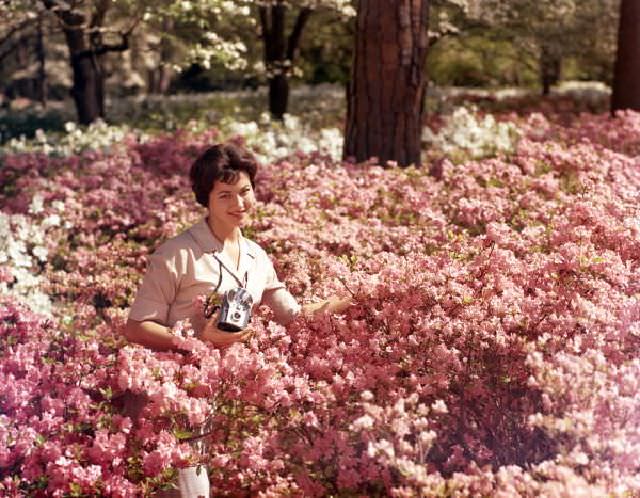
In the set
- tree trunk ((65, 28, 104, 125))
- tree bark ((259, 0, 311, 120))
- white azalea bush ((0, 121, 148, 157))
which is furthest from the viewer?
tree bark ((259, 0, 311, 120))

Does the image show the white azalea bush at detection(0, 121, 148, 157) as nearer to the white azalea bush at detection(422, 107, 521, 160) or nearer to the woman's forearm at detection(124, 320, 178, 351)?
the white azalea bush at detection(422, 107, 521, 160)

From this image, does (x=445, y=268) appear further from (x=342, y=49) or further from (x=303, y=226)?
(x=342, y=49)

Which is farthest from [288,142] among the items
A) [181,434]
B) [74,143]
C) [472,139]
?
[181,434]

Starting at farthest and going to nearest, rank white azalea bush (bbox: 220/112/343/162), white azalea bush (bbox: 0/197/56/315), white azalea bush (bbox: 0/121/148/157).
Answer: white azalea bush (bbox: 0/121/148/157), white azalea bush (bbox: 220/112/343/162), white azalea bush (bbox: 0/197/56/315)

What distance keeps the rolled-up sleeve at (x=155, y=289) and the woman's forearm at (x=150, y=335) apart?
37mm

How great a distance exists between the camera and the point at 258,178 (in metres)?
9.48

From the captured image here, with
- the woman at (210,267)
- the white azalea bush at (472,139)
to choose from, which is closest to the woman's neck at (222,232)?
the woman at (210,267)

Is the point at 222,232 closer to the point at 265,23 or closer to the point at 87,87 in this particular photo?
the point at 87,87

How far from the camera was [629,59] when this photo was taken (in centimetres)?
1358

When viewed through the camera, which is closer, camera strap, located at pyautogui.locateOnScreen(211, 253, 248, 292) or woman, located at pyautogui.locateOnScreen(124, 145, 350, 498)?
woman, located at pyautogui.locateOnScreen(124, 145, 350, 498)

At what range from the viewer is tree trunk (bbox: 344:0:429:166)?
9.52 meters

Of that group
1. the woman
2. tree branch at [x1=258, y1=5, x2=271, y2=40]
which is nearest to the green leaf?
the woman

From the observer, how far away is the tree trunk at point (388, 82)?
9523 mm

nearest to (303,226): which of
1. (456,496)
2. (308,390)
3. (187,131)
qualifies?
(308,390)
